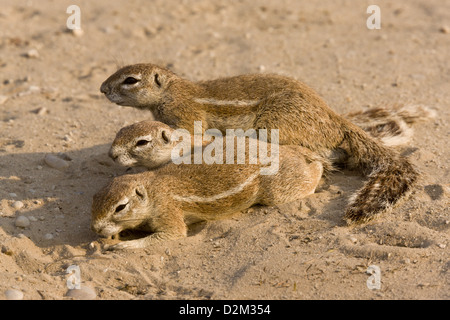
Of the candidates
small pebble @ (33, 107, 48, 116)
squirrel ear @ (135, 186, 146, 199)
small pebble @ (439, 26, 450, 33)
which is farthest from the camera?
small pebble @ (439, 26, 450, 33)

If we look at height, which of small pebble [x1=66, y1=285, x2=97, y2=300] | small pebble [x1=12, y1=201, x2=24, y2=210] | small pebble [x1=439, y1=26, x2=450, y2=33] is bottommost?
small pebble [x1=66, y1=285, x2=97, y2=300]

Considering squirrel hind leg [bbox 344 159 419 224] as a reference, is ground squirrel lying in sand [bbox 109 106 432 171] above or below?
above

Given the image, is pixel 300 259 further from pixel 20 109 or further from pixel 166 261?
pixel 20 109

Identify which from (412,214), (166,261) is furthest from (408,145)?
(166,261)

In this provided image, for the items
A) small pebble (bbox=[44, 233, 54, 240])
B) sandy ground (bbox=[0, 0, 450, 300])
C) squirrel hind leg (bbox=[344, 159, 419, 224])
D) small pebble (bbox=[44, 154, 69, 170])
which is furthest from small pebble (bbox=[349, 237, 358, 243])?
small pebble (bbox=[44, 154, 69, 170])

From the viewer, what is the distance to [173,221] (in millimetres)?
6133

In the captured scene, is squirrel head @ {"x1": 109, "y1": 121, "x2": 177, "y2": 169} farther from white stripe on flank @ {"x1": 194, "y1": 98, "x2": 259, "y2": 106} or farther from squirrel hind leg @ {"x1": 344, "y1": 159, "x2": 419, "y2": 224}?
squirrel hind leg @ {"x1": 344, "y1": 159, "x2": 419, "y2": 224}

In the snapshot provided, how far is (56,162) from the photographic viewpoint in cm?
734

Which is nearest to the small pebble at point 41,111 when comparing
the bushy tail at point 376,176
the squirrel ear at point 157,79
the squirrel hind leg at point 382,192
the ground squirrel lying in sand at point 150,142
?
the squirrel ear at point 157,79

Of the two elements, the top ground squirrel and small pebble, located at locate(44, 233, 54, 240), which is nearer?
small pebble, located at locate(44, 233, 54, 240)

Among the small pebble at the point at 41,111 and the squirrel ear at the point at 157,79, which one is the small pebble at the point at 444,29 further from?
the small pebble at the point at 41,111

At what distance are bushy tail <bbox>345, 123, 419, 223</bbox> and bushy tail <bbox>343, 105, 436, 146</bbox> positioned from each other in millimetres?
469

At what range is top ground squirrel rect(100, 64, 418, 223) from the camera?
7.00 m

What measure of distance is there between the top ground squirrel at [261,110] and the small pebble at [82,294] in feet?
9.08
